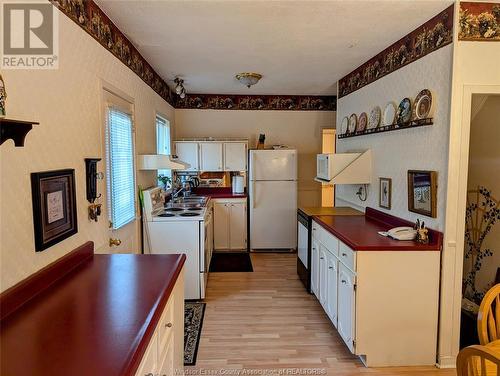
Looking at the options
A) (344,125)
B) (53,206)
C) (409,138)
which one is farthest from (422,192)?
(53,206)

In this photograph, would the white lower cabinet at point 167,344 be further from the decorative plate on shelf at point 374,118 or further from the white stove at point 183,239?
the decorative plate on shelf at point 374,118

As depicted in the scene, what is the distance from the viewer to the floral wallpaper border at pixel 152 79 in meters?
2.13

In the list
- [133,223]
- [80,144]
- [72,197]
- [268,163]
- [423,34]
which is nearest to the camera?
[72,197]

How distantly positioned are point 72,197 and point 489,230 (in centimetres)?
330

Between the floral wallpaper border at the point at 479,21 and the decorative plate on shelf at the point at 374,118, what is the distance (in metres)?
1.15

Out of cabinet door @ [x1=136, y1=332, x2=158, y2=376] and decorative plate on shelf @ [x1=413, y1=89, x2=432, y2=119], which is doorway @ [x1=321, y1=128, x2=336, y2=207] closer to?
decorative plate on shelf @ [x1=413, y1=89, x2=432, y2=119]

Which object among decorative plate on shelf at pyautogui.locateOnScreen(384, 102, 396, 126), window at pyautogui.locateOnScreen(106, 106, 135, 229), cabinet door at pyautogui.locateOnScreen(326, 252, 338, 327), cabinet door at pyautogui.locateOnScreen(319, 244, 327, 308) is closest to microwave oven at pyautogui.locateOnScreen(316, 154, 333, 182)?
decorative plate on shelf at pyautogui.locateOnScreen(384, 102, 396, 126)

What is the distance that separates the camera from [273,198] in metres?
5.45

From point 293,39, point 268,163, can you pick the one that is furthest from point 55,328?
point 268,163

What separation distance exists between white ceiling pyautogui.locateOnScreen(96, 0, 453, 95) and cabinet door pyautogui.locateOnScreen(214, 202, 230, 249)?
211cm

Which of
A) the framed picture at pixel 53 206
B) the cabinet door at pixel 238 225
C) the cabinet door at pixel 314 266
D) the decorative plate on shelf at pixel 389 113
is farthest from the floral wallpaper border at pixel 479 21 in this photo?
the cabinet door at pixel 238 225

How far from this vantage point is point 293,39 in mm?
2973

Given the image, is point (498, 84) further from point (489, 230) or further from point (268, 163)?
point (268, 163)

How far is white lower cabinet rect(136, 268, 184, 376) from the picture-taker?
131cm
